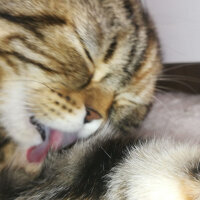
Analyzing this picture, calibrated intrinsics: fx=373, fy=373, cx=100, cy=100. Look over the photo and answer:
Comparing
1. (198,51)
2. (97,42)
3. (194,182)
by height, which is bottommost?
(198,51)

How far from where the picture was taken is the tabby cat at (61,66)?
0.73 meters

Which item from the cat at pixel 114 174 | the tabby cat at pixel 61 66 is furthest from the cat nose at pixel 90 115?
the cat at pixel 114 174

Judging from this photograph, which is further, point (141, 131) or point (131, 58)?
point (141, 131)

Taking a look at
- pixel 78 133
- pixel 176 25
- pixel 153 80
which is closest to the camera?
pixel 78 133

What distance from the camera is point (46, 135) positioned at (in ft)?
2.67

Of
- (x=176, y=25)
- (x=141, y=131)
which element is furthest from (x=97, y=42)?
(x=176, y=25)

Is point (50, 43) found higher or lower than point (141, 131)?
higher

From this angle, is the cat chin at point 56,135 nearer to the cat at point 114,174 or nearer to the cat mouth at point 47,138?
the cat mouth at point 47,138

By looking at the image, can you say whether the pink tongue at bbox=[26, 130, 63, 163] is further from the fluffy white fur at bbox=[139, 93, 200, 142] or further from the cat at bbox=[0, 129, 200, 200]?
the fluffy white fur at bbox=[139, 93, 200, 142]

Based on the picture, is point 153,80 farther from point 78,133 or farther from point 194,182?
point 194,182

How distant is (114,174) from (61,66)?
0.85 ft

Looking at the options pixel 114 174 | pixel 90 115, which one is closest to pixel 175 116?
pixel 90 115

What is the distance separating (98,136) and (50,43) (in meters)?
0.20

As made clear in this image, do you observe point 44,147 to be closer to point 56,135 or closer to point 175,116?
point 56,135
